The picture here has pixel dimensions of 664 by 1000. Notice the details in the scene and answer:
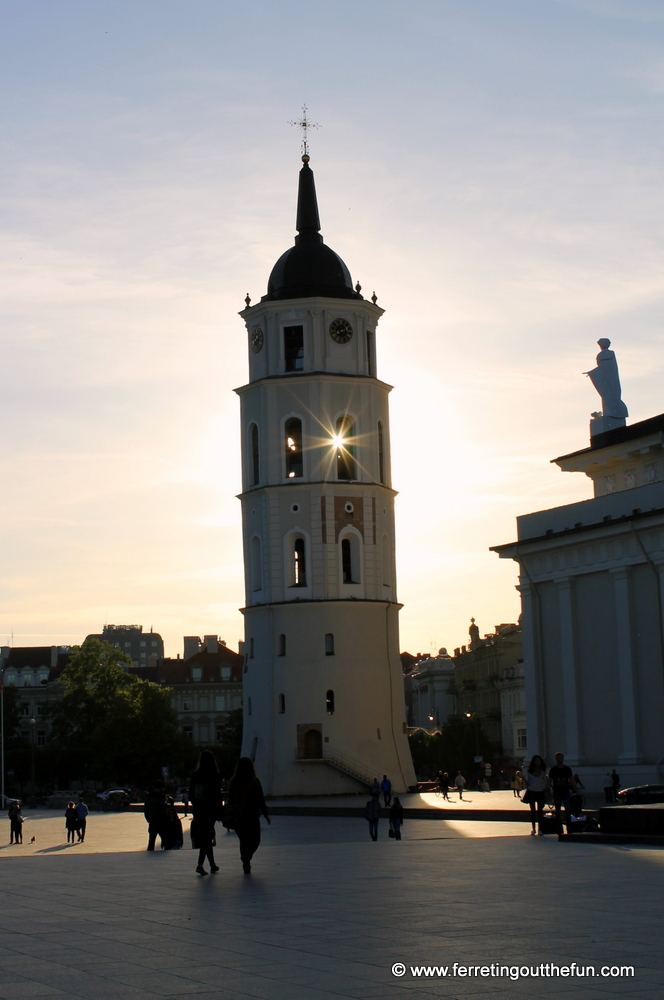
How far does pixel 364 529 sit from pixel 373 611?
403cm

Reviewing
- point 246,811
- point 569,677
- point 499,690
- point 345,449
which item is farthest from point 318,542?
point 499,690

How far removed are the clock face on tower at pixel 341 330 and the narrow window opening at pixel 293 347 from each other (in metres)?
1.56

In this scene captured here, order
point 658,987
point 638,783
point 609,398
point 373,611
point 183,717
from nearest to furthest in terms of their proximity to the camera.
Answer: point 658,987
point 638,783
point 609,398
point 373,611
point 183,717

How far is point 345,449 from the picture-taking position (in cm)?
6575

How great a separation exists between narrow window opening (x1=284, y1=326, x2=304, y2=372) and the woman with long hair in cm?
4981

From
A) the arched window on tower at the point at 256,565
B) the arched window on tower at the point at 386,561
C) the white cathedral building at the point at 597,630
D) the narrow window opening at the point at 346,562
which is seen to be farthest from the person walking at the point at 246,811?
the arched window on tower at the point at 386,561

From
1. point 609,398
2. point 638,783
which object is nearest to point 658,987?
point 638,783

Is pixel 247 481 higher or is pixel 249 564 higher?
pixel 247 481

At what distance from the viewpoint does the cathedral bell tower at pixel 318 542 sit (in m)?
62.8

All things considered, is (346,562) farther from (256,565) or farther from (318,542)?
(256,565)

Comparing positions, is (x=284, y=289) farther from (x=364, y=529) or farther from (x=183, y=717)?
(x=183, y=717)

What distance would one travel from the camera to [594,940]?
32.9 ft

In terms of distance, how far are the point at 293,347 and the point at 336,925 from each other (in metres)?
56.7

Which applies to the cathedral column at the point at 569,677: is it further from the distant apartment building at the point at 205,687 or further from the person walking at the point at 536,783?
the distant apartment building at the point at 205,687
